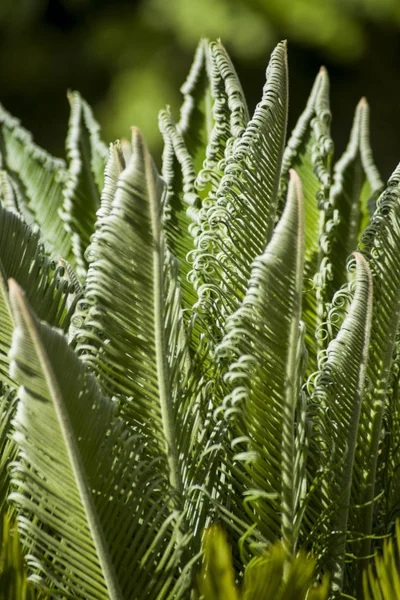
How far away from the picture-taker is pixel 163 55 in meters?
3.44

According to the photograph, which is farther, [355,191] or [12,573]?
[355,191]

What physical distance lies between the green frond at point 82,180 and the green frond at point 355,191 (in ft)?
1.11

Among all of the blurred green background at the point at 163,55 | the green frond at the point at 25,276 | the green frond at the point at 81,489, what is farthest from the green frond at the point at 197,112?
the blurred green background at the point at 163,55

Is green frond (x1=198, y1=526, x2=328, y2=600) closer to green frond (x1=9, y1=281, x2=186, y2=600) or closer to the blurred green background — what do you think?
green frond (x1=9, y1=281, x2=186, y2=600)

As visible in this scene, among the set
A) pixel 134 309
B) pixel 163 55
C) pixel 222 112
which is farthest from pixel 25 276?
pixel 163 55

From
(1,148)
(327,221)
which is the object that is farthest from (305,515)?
(1,148)

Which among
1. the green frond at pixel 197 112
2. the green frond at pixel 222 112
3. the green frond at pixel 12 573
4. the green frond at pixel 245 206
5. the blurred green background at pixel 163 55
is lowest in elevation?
the green frond at pixel 12 573

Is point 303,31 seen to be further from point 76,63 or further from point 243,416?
point 243,416

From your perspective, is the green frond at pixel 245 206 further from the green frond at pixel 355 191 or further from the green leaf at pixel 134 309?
the green frond at pixel 355 191

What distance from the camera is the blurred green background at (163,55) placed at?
3.11 meters

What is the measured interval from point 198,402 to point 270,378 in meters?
0.09

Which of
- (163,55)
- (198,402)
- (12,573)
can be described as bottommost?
(12,573)

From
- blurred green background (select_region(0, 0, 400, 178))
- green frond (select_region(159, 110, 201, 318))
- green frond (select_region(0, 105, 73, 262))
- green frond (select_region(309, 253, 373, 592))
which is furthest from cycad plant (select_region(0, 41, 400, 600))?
blurred green background (select_region(0, 0, 400, 178))

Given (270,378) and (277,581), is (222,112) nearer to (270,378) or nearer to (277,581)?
(270,378)
